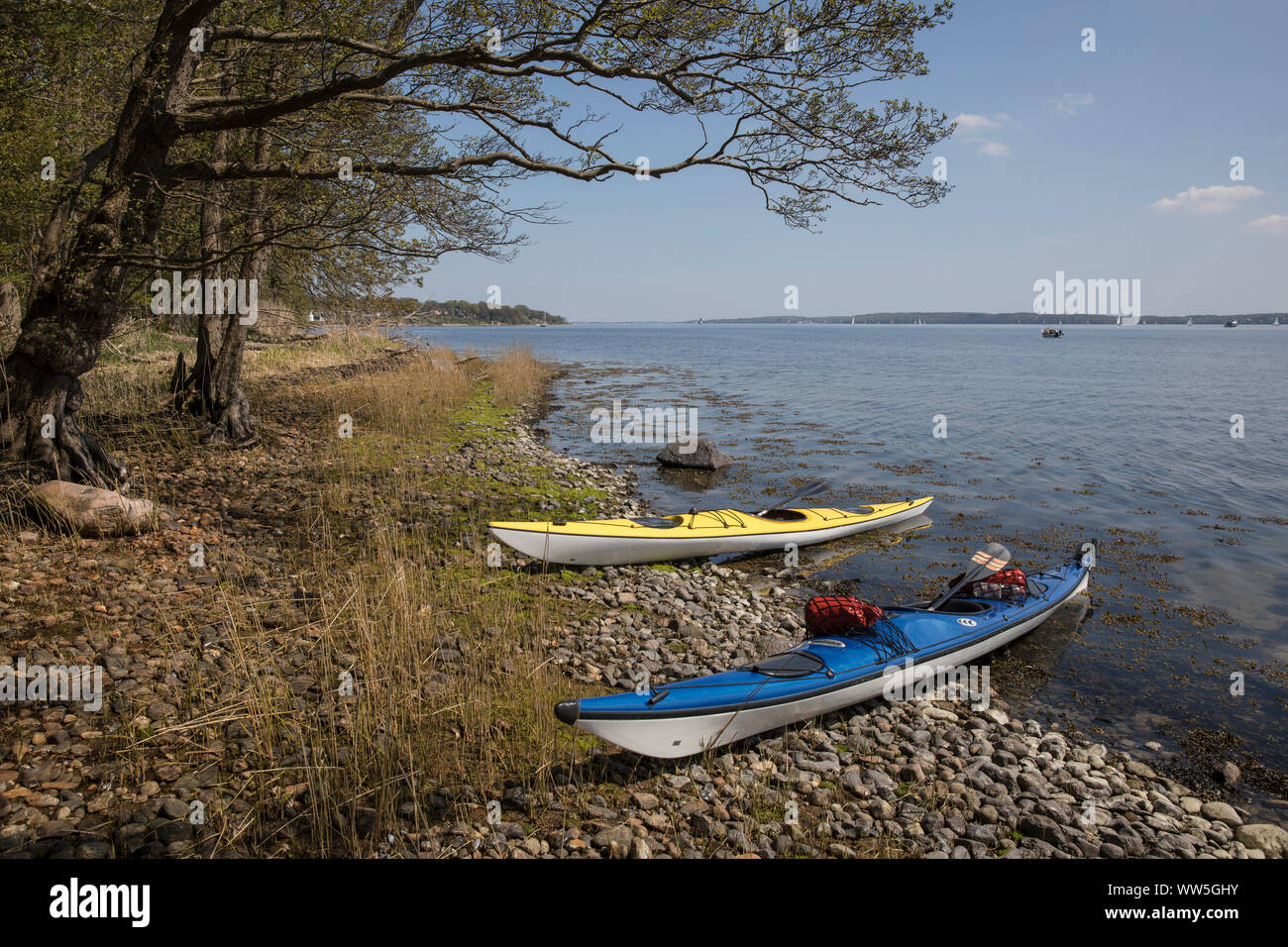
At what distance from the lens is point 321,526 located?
24.6 feet

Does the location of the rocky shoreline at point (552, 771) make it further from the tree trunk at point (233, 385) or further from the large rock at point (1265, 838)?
the tree trunk at point (233, 385)

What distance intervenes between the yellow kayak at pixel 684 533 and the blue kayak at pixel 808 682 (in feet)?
8.67

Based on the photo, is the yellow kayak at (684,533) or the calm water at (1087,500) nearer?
the calm water at (1087,500)

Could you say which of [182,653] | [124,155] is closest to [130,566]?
[182,653]

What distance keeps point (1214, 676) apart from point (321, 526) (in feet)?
30.2

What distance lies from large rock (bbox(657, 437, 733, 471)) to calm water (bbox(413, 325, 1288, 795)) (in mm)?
407

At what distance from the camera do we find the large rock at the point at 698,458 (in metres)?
13.8

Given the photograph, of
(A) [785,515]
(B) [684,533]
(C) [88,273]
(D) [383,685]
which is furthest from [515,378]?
(D) [383,685]

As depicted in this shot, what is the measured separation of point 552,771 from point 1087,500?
39.8ft

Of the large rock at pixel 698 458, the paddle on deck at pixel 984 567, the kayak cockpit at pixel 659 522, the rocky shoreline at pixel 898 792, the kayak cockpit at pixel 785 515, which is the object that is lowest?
the rocky shoreline at pixel 898 792

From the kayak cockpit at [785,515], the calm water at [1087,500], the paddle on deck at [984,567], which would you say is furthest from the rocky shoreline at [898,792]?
the kayak cockpit at [785,515]

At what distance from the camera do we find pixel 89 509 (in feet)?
20.1

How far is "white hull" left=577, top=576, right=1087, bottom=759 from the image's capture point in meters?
3.85

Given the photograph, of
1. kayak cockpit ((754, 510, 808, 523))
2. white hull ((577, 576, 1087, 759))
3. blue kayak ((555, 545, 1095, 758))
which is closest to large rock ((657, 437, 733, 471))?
kayak cockpit ((754, 510, 808, 523))
